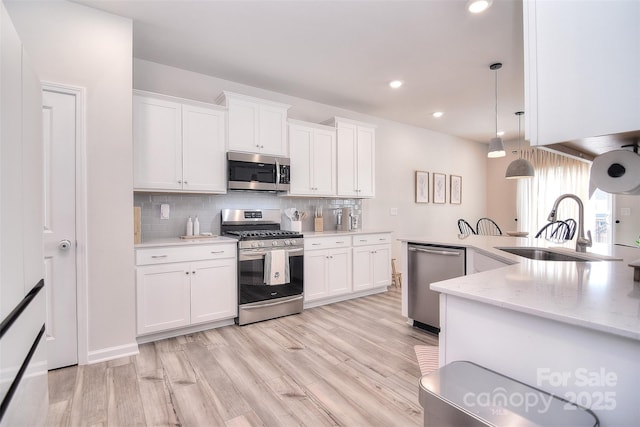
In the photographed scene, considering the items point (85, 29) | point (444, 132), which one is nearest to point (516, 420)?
point (85, 29)

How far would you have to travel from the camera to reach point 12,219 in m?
1.05

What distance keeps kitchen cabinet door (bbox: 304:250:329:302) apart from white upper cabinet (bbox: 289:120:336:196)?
0.78m

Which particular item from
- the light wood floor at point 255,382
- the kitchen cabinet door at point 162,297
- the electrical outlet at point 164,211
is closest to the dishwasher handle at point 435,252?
the light wood floor at point 255,382

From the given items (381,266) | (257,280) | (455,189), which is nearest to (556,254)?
(381,266)

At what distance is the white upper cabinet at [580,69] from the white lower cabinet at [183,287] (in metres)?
2.69

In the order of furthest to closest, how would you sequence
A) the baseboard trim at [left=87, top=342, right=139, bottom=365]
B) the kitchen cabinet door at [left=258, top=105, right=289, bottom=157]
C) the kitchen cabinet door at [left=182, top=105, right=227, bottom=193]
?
the kitchen cabinet door at [left=258, top=105, right=289, bottom=157]
the kitchen cabinet door at [left=182, top=105, right=227, bottom=193]
the baseboard trim at [left=87, top=342, right=139, bottom=365]

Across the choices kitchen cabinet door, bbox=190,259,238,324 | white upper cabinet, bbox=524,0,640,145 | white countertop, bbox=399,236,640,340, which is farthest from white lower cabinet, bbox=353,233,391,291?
white upper cabinet, bbox=524,0,640,145

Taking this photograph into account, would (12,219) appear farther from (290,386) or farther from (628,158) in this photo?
(628,158)

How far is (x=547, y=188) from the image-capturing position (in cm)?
618

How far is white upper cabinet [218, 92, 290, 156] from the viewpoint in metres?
3.31

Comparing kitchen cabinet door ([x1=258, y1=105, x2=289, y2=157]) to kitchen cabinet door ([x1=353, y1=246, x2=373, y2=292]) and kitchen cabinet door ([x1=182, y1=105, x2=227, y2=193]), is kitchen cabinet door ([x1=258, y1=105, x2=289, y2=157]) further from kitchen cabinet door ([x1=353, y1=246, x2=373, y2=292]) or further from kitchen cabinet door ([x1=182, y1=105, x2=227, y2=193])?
kitchen cabinet door ([x1=353, y1=246, x2=373, y2=292])

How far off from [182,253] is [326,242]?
1.65 meters

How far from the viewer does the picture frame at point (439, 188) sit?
6.05 m

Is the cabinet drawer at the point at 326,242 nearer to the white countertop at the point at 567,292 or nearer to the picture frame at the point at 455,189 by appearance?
the white countertop at the point at 567,292
